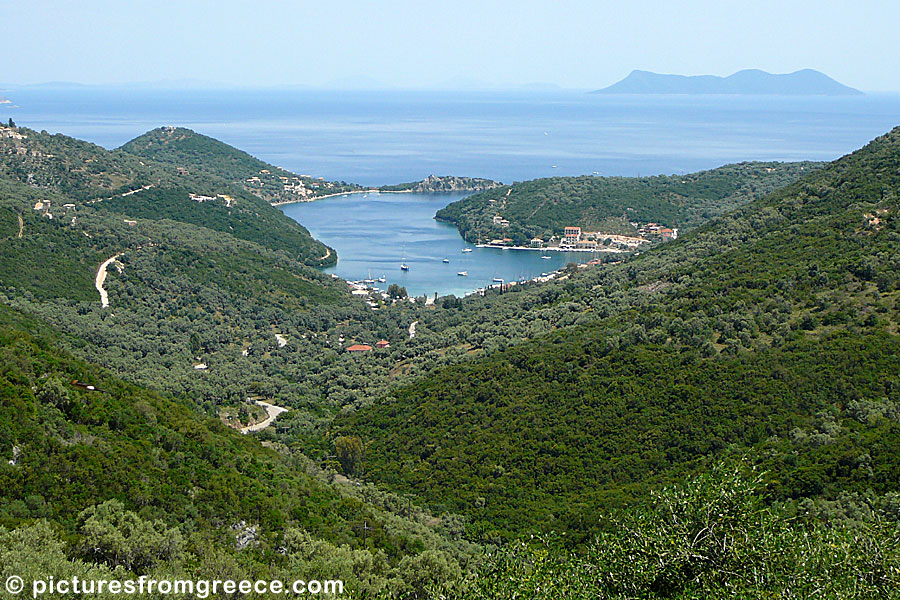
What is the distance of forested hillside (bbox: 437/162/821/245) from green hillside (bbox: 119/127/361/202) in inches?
1083

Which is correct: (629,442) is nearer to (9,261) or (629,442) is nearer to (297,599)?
(297,599)

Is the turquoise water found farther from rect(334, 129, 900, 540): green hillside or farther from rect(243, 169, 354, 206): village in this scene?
rect(334, 129, 900, 540): green hillside

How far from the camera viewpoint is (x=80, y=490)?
535 inches

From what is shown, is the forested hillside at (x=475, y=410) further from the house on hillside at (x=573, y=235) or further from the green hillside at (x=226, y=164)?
the green hillside at (x=226, y=164)

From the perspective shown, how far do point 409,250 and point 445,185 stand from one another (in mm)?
39322

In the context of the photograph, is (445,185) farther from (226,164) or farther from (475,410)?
(475,410)

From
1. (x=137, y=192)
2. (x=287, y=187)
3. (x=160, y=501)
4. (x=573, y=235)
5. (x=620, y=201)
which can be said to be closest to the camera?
(x=160, y=501)

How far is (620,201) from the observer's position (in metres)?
82.1

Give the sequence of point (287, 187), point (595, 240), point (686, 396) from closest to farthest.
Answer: point (686, 396) → point (595, 240) → point (287, 187)

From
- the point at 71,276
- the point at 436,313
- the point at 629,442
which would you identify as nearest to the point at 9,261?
the point at 71,276

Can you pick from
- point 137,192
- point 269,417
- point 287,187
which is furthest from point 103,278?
point 287,187

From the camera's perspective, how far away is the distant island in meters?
115

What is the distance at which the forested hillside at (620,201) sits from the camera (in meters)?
79.1


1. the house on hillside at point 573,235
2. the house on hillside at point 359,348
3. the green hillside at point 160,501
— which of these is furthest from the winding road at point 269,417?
the house on hillside at point 573,235
